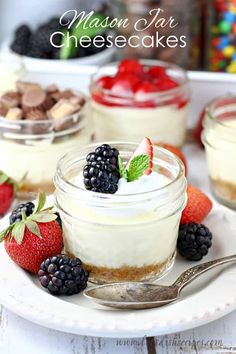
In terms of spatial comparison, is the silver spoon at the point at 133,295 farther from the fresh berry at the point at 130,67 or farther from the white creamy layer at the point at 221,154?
the fresh berry at the point at 130,67

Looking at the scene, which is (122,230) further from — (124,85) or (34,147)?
(124,85)

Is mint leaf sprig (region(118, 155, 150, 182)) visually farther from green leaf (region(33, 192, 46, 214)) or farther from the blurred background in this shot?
the blurred background

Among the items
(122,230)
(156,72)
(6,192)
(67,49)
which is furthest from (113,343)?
(67,49)

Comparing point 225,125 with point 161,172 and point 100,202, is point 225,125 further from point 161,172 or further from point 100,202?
point 100,202

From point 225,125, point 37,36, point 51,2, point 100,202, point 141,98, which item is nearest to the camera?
point 100,202

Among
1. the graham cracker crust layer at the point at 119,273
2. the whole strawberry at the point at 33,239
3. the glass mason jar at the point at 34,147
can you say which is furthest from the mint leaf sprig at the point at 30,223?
the glass mason jar at the point at 34,147

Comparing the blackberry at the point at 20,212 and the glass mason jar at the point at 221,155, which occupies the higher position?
the blackberry at the point at 20,212

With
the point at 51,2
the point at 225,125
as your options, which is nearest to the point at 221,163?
the point at 225,125
